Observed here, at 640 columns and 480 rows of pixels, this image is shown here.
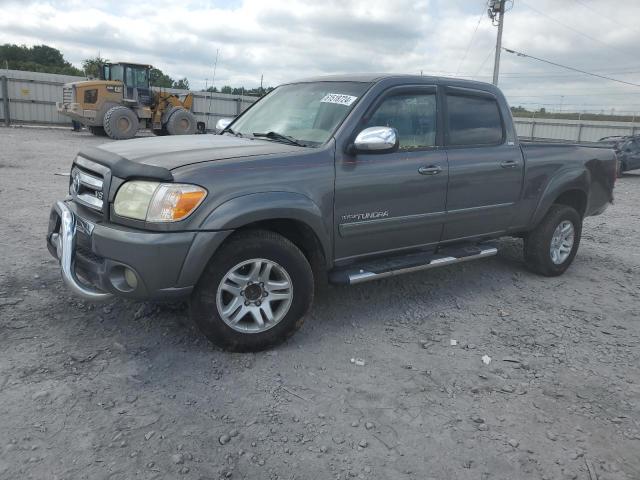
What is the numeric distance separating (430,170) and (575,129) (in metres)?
32.2

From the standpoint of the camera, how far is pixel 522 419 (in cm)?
304

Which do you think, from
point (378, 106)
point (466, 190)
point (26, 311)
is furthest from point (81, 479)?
point (466, 190)

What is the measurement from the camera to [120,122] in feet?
63.0

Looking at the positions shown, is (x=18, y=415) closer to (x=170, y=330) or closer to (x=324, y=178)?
(x=170, y=330)

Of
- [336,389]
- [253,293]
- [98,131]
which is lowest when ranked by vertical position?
[336,389]

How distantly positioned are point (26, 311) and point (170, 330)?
111 centimetres

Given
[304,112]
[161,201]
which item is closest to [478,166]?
[304,112]

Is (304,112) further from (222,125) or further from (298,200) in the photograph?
(222,125)

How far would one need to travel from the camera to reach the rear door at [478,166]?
4.61 m

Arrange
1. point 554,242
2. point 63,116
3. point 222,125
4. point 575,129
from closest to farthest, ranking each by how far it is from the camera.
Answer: point 222,125 → point 554,242 → point 63,116 → point 575,129

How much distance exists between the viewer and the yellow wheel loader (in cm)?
1933

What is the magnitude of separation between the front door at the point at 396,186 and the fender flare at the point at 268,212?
0.19 m

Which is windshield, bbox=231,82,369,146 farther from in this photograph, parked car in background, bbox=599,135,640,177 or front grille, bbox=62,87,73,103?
front grille, bbox=62,87,73,103

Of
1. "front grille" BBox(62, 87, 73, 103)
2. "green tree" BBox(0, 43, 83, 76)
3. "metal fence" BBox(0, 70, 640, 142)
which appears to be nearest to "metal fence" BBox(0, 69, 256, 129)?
"metal fence" BBox(0, 70, 640, 142)
